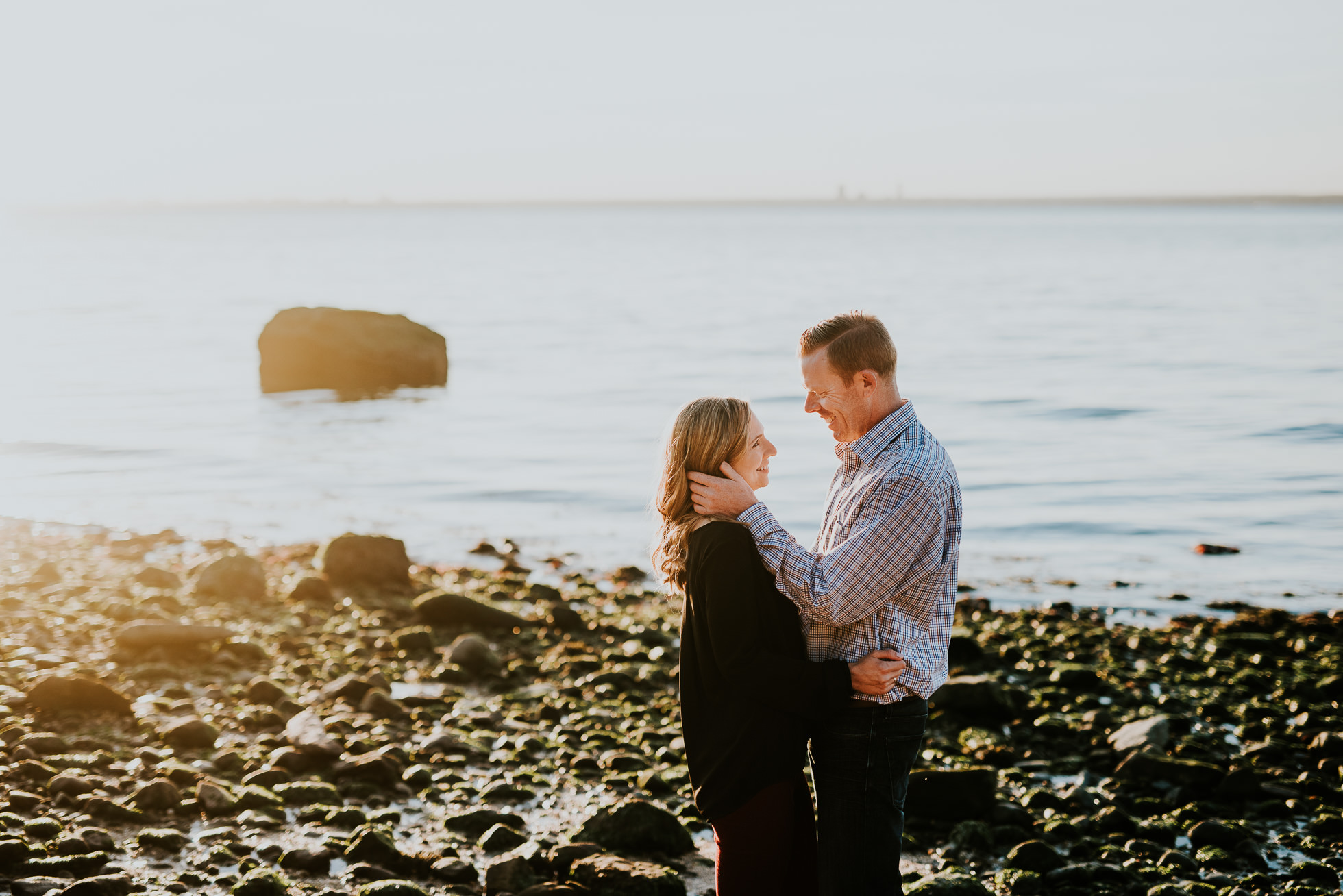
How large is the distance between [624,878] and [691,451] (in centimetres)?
288

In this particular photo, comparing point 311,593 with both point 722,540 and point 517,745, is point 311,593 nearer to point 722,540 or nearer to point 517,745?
point 517,745

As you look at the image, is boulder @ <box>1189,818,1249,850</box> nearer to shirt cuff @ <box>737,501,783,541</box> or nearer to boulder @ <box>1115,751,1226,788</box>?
boulder @ <box>1115,751,1226,788</box>

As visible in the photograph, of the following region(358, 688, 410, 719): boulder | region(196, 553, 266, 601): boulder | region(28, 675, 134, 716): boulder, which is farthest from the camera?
region(196, 553, 266, 601): boulder

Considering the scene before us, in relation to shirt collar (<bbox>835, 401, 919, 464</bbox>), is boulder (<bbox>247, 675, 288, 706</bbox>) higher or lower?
lower

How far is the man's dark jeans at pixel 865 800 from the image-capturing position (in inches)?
168

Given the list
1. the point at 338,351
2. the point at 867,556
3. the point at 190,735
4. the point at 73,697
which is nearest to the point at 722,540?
the point at 867,556

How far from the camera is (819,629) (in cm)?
442

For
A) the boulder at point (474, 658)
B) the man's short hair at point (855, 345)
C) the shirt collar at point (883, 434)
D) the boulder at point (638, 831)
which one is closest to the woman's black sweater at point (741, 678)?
the shirt collar at point (883, 434)

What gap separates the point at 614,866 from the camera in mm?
6301

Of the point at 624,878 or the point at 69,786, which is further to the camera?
the point at 69,786

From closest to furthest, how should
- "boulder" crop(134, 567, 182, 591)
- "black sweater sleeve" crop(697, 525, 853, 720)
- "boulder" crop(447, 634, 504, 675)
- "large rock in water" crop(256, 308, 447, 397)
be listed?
"black sweater sleeve" crop(697, 525, 853, 720) < "boulder" crop(447, 634, 504, 675) < "boulder" crop(134, 567, 182, 591) < "large rock in water" crop(256, 308, 447, 397)

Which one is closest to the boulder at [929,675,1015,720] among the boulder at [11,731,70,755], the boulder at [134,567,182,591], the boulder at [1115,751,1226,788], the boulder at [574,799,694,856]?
the boulder at [1115,751,1226,788]

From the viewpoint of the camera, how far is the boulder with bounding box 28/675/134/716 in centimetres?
838

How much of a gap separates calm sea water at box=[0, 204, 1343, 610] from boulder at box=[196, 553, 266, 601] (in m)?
3.02
